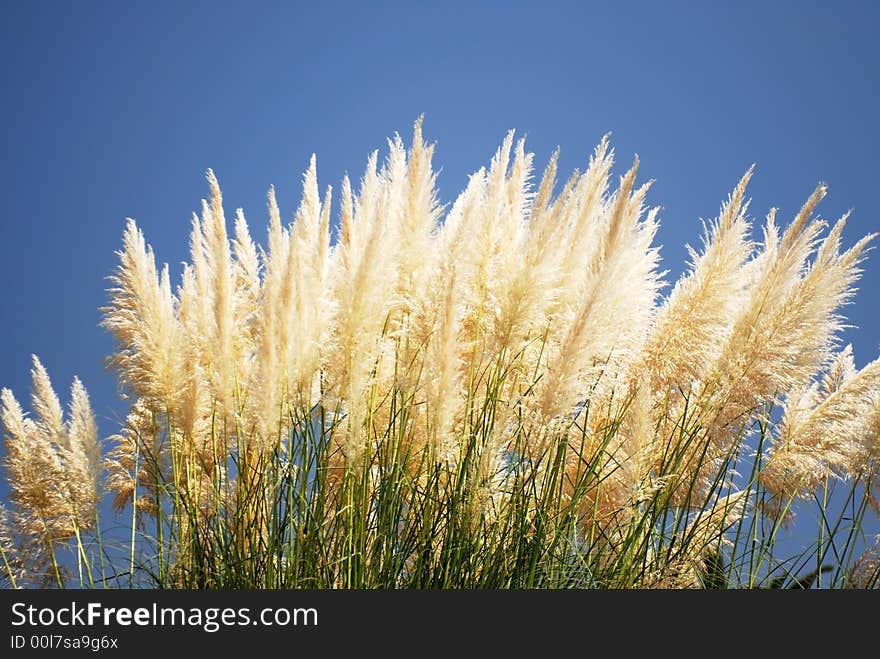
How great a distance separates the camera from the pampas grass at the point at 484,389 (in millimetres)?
2352

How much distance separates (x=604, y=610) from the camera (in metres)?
2.15

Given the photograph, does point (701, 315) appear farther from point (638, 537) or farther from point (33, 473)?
point (33, 473)

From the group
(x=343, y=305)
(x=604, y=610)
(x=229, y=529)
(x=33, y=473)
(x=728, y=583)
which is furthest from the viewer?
(x=33, y=473)

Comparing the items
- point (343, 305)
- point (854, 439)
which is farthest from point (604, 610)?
point (854, 439)

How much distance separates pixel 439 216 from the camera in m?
2.72

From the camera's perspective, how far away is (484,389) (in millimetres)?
2584

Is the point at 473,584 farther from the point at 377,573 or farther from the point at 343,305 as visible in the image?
the point at 343,305

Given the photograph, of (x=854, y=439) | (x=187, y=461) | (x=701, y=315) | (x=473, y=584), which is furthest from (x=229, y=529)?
(x=854, y=439)

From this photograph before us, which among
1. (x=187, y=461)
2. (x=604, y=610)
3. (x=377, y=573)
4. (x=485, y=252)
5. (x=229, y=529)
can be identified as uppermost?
(x=485, y=252)

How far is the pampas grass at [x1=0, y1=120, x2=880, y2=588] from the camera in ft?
7.72

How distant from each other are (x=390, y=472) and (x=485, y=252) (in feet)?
2.40

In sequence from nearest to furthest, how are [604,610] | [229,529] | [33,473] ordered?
[604,610], [229,529], [33,473]

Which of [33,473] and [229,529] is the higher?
[33,473]

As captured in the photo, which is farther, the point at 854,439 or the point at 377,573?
the point at 854,439
